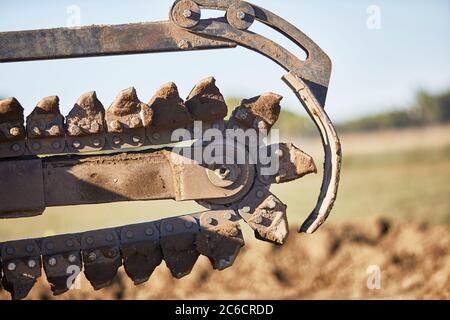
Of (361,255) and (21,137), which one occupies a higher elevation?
(21,137)

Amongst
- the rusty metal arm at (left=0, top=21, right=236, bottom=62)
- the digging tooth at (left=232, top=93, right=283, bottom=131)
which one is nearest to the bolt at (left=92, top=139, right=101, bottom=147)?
the rusty metal arm at (left=0, top=21, right=236, bottom=62)

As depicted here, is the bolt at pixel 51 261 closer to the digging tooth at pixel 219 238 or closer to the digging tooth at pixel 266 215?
the digging tooth at pixel 219 238

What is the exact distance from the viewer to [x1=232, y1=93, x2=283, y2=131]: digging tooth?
6738 millimetres

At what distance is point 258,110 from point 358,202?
13264mm

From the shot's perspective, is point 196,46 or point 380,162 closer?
point 196,46

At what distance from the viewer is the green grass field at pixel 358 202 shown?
1606 cm

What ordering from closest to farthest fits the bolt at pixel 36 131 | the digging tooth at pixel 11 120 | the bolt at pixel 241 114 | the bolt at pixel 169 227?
the digging tooth at pixel 11 120, the bolt at pixel 36 131, the bolt at pixel 169 227, the bolt at pixel 241 114

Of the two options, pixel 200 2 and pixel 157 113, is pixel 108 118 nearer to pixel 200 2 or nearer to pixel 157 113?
pixel 157 113

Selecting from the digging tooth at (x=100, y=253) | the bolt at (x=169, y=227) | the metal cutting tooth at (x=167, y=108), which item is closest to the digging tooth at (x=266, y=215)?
the bolt at (x=169, y=227)

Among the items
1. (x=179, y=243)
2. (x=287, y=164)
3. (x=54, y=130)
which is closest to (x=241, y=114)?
(x=287, y=164)

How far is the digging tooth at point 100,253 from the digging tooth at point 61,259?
0.19 feet

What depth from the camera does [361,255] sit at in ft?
39.7

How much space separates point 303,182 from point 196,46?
17800mm

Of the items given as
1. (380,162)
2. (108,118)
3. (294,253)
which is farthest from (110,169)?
(380,162)
